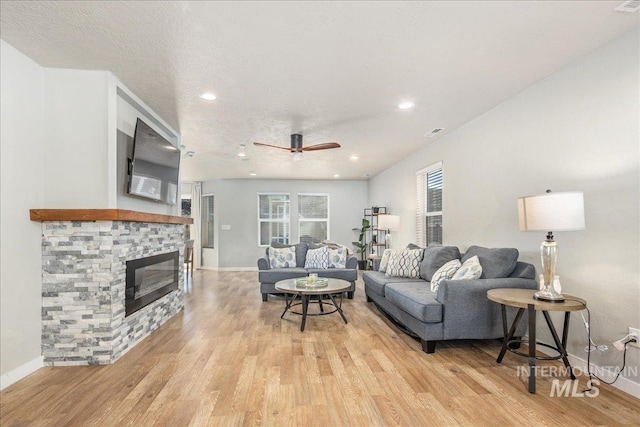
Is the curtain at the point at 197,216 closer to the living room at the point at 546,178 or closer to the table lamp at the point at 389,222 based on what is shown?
the table lamp at the point at 389,222

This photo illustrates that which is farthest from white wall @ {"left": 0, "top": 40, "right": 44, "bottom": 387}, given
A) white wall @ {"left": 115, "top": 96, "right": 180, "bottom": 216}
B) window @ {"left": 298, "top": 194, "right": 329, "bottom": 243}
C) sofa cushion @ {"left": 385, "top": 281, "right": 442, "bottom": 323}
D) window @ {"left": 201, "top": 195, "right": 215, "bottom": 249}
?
window @ {"left": 298, "top": 194, "right": 329, "bottom": 243}

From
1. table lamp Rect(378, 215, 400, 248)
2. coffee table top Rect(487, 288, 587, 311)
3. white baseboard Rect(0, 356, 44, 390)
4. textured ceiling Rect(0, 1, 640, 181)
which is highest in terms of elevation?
textured ceiling Rect(0, 1, 640, 181)

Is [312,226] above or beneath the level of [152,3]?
beneath

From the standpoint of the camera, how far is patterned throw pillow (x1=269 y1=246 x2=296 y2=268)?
561 centimetres

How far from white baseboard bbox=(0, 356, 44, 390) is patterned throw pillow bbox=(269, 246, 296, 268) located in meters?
3.27

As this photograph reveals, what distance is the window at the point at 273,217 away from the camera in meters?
9.18

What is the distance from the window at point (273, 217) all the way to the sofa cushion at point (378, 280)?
463 cm

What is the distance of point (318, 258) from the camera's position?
5570mm

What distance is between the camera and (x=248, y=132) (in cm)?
459

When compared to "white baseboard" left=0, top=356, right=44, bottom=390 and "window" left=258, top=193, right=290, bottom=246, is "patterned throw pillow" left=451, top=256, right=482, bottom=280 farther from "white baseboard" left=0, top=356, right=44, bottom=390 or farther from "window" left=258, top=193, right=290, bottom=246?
"window" left=258, top=193, right=290, bottom=246

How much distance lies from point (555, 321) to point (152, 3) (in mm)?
3896

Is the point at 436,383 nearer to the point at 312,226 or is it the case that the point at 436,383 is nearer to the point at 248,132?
the point at 248,132

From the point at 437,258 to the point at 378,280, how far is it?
805 mm

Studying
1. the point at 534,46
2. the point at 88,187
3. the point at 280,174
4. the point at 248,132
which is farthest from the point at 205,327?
the point at 280,174
